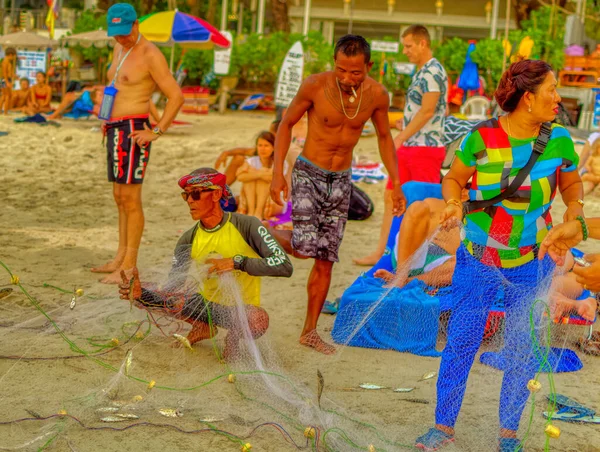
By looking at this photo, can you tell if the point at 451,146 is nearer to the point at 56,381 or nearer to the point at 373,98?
the point at 373,98

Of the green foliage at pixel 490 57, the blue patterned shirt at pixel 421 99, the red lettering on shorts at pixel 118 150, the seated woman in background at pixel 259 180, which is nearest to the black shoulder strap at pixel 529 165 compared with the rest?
the blue patterned shirt at pixel 421 99

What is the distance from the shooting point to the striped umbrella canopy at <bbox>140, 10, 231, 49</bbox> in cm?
1578

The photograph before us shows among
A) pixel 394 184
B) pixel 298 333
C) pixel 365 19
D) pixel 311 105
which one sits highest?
pixel 365 19

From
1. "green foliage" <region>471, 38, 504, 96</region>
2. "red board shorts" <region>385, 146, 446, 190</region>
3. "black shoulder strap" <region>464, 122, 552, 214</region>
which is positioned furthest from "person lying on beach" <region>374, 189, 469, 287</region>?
"green foliage" <region>471, 38, 504, 96</region>

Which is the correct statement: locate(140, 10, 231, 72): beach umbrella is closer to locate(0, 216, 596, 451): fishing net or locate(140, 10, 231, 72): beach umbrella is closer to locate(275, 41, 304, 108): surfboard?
locate(275, 41, 304, 108): surfboard

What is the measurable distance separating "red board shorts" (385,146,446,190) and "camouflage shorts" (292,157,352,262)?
181 cm

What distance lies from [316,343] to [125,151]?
6.60 ft

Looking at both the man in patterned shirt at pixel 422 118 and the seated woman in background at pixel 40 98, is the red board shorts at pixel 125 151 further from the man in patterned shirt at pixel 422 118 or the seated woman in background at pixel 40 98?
the seated woman in background at pixel 40 98

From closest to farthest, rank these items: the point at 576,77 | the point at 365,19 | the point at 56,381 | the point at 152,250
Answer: the point at 56,381 < the point at 152,250 < the point at 576,77 < the point at 365,19

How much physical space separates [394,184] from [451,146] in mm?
2423

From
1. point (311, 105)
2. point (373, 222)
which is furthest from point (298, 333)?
point (373, 222)

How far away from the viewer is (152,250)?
6922 mm

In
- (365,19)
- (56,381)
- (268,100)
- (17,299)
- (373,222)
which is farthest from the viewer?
(365,19)

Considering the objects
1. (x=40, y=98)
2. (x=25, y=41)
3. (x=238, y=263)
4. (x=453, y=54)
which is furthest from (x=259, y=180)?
(x=25, y=41)
